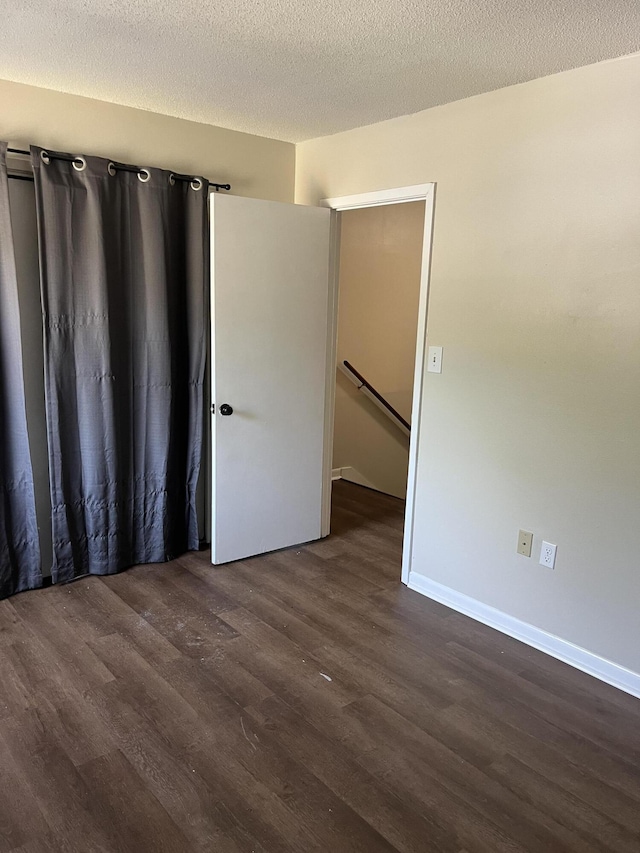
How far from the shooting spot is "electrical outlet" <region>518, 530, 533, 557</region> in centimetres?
269

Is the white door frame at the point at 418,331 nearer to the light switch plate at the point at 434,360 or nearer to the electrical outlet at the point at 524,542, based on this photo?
the light switch plate at the point at 434,360

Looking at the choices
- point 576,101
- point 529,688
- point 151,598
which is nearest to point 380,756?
point 529,688

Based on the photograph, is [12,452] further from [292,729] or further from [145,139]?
[292,729]

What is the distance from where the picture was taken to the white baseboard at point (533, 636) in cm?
243

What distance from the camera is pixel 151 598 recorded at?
9.82 ft

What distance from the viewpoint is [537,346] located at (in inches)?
101

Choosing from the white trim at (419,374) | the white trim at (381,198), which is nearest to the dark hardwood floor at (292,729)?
the white trim at (419,374)

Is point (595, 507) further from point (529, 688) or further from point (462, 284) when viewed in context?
point (462, 284)

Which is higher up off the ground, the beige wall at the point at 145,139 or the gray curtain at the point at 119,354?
the beige wall at the point at 145,139

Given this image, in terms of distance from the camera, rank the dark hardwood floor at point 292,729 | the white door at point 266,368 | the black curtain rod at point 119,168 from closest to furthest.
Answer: the dark hardwood floor at point 292,729
the black curtain rod at point 119,168
the white door at point 266,368

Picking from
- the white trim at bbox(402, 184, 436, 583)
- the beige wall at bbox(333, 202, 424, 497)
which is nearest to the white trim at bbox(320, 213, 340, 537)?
the white trim at bbox(402, 184, 436, 583)

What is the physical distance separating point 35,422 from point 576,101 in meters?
2.71

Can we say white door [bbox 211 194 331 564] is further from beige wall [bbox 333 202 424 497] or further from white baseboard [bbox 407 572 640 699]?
beige wall [bbox 333 202 424 497]

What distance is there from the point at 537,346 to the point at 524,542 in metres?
0.85
